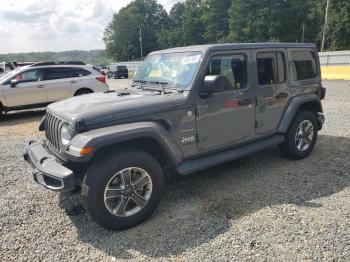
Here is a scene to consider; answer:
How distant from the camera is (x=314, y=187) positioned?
13.8 ft

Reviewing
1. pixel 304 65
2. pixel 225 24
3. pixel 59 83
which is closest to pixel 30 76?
pixel 59 83

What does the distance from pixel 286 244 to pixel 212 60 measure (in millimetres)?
2346

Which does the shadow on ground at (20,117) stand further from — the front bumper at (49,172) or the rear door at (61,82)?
the front bumper at (49,172)

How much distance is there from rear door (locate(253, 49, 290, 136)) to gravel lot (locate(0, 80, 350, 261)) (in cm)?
79

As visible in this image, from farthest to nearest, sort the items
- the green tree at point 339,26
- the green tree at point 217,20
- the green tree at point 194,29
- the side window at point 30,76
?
the green tree at point 194,29
the green tree at point 217,20
the green tree at point 339,26
the side window at point 30,76

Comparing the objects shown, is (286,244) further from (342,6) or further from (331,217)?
(342,6)

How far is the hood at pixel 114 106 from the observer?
3.28 meters

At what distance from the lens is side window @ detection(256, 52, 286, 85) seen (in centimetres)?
455

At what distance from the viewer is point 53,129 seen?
144 inches

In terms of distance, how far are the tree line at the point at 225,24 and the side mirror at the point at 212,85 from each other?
165ft

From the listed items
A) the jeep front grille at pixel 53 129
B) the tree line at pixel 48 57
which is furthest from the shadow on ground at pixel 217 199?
the tree line at pixel 48 57

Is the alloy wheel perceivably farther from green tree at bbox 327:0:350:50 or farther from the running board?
green tree at bbox 327:0:350:50

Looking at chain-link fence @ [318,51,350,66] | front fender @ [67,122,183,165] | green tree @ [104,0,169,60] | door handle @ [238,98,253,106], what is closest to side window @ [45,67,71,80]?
door handle @ [238,98,253,106]

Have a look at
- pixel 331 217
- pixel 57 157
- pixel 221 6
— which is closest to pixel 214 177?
pixel 331 217
